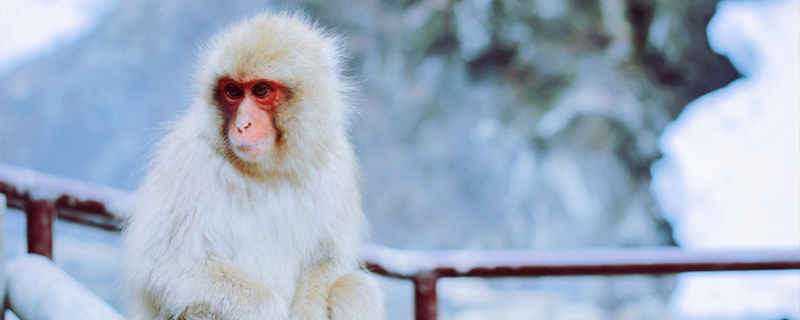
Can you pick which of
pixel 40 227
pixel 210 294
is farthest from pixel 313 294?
pixel 40 227

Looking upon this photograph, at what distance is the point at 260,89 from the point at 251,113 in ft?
0.18

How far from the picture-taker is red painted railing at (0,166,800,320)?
184 cm

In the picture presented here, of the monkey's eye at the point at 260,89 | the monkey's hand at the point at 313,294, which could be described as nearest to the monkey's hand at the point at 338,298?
the monkey's hand at the point at 313,294

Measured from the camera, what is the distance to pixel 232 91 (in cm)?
141

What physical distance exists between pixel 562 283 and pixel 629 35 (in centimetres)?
349

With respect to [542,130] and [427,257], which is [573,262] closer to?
[427,257]

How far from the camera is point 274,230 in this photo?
1526 mm

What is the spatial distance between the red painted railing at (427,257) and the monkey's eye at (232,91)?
2.10 feet

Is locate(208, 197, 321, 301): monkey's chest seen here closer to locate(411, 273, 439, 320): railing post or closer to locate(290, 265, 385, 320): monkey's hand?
locate(290, 265, 385, 320): monkey's hand

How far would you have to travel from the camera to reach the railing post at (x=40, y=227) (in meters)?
1.98

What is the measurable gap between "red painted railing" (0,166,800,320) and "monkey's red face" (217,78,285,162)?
590 millimetres

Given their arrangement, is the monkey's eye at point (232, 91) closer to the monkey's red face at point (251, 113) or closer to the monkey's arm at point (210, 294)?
the monkey's red face at point (251, 113)

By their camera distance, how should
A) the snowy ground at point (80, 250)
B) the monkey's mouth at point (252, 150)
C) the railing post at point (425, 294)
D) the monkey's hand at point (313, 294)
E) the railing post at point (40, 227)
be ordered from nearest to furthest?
the monkey's mouth at point (252, 150), the monkey's hand at point (313, 294), the railing post at point (425, 294), the railing post at point (40, 227), the snowy ground at point (80, 250)

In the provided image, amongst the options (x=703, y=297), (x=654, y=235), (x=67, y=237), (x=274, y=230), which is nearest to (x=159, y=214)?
(x=274, y=230)
